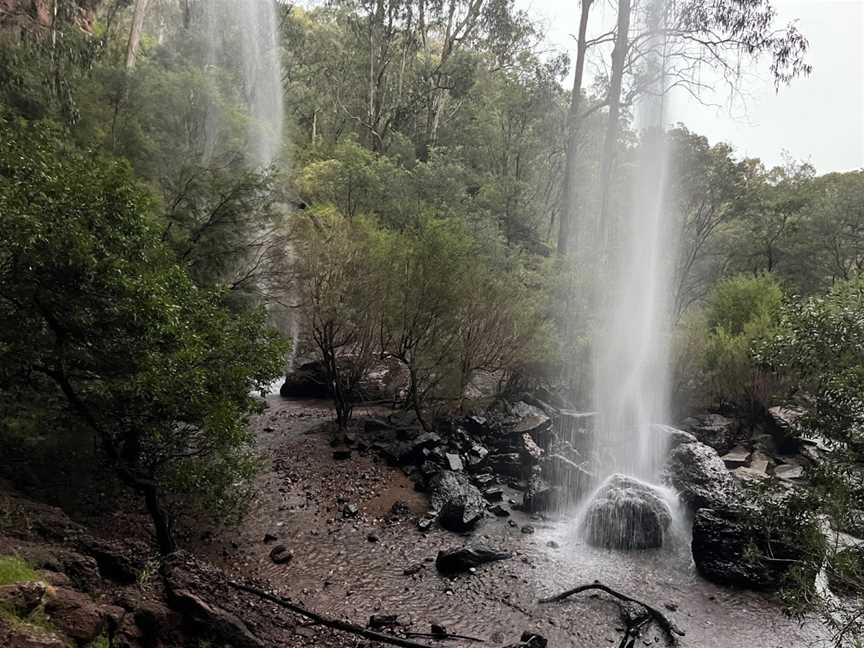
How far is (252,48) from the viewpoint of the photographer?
33719 mm

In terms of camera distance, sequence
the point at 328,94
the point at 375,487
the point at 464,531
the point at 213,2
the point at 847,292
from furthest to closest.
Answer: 1. the point at 328,94
2. the point at 213,2
3. the point at 375,487
4. the point at 464,531
5. the point at 847,292

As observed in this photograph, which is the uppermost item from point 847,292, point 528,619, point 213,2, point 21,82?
point 213,2

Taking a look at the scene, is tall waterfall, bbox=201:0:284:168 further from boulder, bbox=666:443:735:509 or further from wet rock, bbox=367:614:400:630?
wet rock, bbox=367:614:400:630

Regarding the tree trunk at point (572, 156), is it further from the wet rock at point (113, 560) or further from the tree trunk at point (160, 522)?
the wet rock at point (113, 560)

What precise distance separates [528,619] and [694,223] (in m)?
27.8

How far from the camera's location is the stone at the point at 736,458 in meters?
15.8

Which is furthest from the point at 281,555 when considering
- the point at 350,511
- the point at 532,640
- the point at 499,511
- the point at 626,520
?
the point at 626,520

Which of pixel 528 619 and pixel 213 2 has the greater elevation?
pixel 213 2

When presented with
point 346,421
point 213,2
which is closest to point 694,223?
point 346,421

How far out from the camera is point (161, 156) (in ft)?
54.7

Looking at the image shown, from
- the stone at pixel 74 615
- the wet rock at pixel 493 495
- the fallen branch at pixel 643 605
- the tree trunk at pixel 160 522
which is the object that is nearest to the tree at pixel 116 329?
the tree trunk at pixel 160 522

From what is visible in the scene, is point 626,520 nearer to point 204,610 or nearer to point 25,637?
point 204,610

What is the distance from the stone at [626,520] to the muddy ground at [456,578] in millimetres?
332

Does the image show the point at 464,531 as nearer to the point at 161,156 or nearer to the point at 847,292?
the point at 847,292
